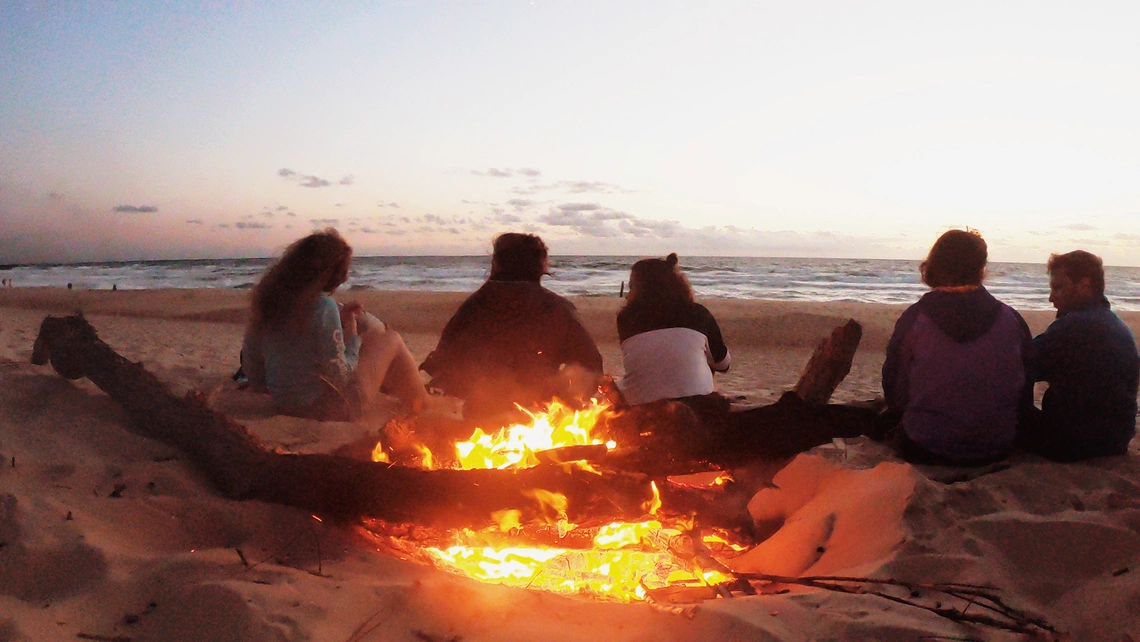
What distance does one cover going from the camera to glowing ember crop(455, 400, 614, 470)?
368 centimetres

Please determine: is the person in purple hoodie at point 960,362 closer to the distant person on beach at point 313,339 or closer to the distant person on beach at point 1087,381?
the distant person on beach at point 1087,381

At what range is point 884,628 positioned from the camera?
224cm

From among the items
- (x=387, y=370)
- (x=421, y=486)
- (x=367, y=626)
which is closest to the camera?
(x=367, y=626)

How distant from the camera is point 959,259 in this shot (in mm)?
3820

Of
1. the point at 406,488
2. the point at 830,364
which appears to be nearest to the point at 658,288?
the point at 830,364

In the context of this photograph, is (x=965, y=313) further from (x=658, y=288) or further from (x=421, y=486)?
(x=421, y=486)

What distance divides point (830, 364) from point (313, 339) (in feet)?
11.7

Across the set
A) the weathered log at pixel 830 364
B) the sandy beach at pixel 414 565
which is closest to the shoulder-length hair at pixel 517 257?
the sandy beach at pixel 414 565

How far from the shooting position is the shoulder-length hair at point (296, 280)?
444 cm

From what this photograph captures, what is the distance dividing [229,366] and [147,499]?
536cm

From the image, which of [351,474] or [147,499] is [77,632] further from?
[351,474]

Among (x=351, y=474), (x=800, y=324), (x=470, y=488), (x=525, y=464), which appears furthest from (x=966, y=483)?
(x=800, y=324)

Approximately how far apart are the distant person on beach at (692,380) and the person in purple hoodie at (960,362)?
41cm

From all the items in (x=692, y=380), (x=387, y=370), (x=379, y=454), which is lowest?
(x=379, y=454)
